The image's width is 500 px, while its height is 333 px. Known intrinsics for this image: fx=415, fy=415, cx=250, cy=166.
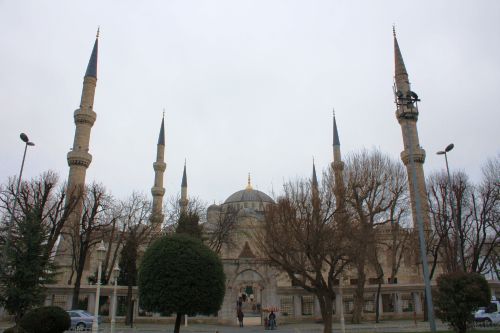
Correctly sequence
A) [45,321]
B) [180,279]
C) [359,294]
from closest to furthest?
[45,321] < [180,279] < [359,294]

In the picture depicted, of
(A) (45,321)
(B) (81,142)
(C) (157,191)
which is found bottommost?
(A) (45,321)

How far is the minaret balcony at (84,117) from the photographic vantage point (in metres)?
35.0

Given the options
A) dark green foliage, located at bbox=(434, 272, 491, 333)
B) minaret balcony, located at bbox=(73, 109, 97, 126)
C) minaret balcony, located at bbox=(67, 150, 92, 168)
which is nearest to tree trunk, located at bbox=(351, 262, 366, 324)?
dark green foliage, located at bbox=(434, 272, 491, 333)

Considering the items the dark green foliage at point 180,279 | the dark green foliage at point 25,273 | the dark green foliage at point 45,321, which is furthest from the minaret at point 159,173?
the dark green foliage at point 45,321

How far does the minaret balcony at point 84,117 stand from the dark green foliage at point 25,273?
771 inches

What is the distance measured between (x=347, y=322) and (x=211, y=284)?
13.7 m

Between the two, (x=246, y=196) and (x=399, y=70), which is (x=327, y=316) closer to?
(x=399, y=70)

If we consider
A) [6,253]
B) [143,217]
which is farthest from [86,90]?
[6,253]

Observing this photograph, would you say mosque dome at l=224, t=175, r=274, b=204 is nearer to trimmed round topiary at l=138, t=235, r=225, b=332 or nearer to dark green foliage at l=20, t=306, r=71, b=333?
trimmed round topiary at l=138, t=235, r=225, b=332

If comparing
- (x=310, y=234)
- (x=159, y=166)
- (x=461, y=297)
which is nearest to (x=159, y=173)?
(x=159, y=166)

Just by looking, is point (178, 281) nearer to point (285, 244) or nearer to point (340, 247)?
point (285, 244)

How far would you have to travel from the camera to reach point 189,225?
2991 centimetres

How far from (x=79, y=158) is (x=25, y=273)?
18.6 m

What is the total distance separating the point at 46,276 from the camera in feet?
56.1
